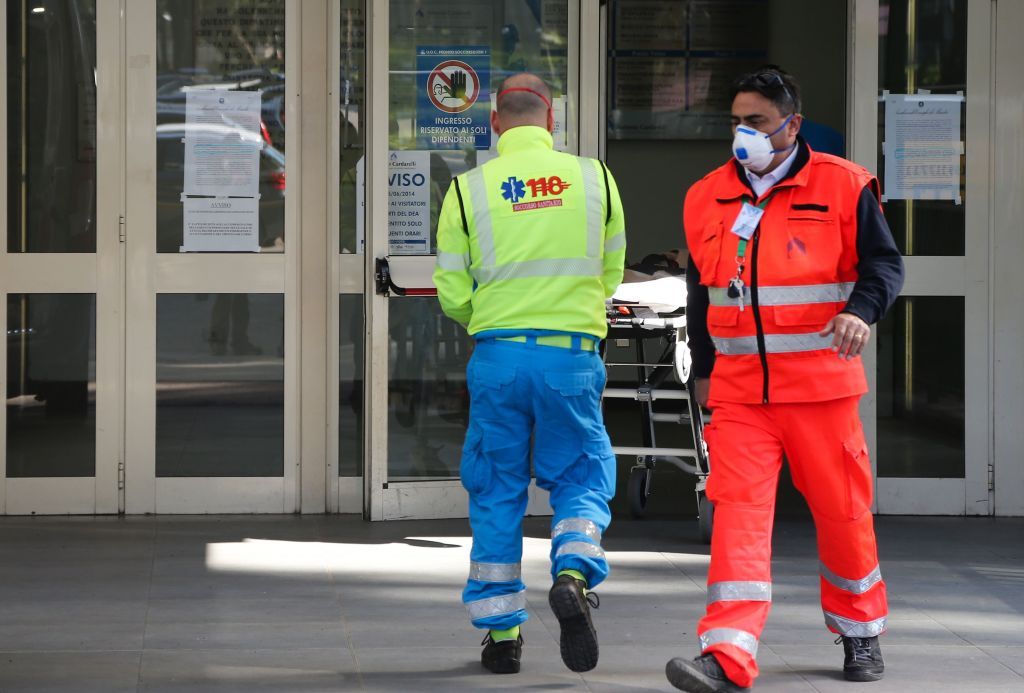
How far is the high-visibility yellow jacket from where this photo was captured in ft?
14.4

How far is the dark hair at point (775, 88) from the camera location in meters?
4.17

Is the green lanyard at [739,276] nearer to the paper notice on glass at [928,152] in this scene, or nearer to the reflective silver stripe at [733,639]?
the reflective silver stripe at [733,639]

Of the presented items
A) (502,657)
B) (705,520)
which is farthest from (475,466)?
(705,520)

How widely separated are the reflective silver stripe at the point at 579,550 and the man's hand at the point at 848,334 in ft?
2.99

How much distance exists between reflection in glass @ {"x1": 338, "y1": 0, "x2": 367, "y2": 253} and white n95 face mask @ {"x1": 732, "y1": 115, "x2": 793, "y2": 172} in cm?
326

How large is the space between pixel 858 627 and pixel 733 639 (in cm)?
53

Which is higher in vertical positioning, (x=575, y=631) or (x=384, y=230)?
(x=384, y=230)

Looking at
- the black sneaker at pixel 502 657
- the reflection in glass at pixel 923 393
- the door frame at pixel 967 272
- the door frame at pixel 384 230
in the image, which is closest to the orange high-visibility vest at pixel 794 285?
the black sneaker at pixel 502 657

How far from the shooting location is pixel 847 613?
14.1 ft

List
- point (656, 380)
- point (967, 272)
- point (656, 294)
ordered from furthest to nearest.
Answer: point (656, 380) → point (967, 272) → point (656, 294)

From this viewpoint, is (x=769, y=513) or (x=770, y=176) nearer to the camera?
(x=769, y=513)

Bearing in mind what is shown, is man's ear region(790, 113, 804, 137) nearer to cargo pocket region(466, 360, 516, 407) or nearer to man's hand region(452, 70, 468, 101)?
cargo pocket region(466, 360, 516, 407)

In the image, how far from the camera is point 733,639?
3.94m

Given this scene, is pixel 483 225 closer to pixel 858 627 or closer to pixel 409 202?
pixel 858 627
